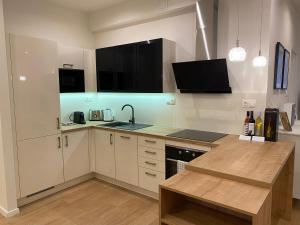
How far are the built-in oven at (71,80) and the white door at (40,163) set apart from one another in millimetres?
763

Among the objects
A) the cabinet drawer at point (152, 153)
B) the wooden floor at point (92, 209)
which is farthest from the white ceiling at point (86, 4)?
the wooden floor at point (92, 209)

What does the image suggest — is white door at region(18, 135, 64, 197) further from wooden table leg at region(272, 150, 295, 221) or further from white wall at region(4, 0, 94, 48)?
wooden table leg at region(272, 150, 295, 221)

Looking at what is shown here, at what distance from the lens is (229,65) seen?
2.74 meters

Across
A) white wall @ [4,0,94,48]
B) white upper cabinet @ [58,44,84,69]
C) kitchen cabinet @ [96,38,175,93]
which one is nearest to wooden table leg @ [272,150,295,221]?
kitchen cabinet @ [96,38,175,93]

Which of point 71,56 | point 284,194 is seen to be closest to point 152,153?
point 284,194

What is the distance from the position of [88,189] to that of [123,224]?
106cm

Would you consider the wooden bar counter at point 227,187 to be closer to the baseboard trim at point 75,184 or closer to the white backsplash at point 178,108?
the white backsplash at point 178,108

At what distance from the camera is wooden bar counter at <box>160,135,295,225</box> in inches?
50.5

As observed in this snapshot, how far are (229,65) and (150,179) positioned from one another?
176 centimetres

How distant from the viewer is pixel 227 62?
2754 millimetres

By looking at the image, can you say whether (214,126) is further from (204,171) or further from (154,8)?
(154,8)

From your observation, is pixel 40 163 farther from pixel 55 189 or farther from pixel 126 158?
pixel 126 158

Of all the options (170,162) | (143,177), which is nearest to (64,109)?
(143,177)

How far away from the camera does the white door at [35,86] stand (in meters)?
2.68
